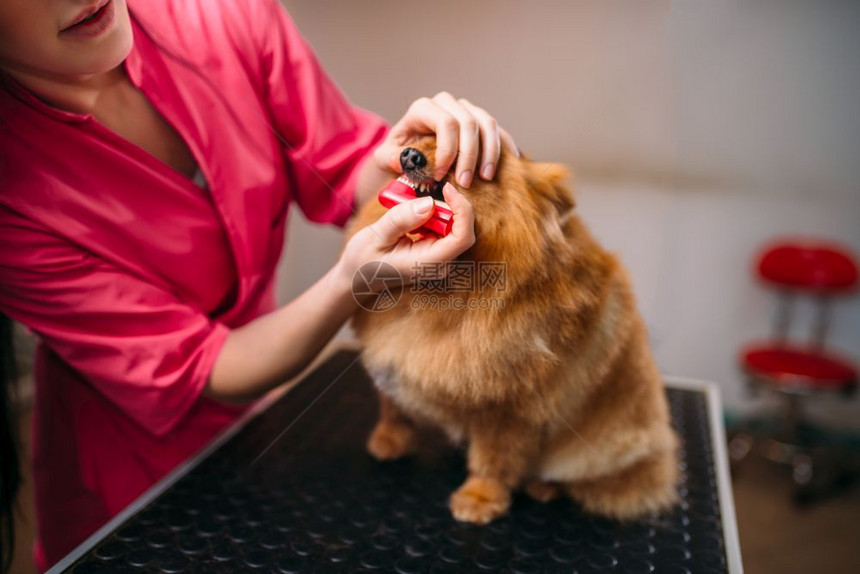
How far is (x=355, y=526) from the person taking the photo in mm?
917

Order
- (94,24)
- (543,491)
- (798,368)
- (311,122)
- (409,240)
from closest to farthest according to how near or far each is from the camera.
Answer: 1. (94,24)
2. (409,240)
3. (311,122)
4. (543,491)
5. (798,368)

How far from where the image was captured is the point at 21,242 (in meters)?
0.71

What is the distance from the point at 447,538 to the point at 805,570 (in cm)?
142

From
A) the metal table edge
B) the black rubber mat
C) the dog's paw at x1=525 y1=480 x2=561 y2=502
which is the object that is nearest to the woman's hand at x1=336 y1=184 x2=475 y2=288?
the black rubber mat

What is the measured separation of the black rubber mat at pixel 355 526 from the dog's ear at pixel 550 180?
15.2 inches

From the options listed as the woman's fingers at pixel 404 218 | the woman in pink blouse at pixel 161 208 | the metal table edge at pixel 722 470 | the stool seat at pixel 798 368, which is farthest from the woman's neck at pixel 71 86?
the stool seat at pixel 798 368

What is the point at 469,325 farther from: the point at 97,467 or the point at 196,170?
the point at 97,467

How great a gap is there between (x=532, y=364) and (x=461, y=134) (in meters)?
0.32

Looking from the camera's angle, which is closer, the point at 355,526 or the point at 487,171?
the point at 487,171

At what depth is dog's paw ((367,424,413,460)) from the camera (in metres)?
1.09

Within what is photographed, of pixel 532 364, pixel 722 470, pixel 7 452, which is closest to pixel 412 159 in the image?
pixel 532 364

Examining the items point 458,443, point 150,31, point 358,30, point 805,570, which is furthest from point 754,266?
point 150,31

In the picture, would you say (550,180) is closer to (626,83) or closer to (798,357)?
(626,83)

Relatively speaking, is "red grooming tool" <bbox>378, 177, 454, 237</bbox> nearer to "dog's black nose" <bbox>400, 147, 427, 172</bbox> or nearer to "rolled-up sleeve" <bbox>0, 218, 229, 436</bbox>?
"dog's black nose" <bbox>400, 147, 427, 172</bbox>
